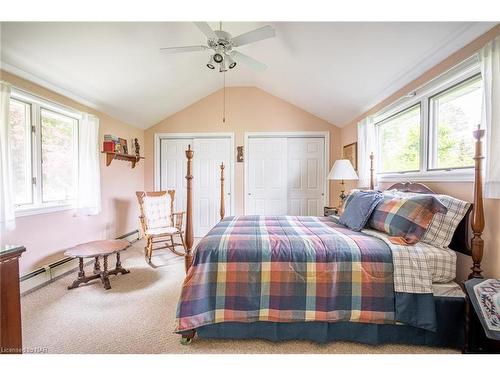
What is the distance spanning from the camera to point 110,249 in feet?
7.56

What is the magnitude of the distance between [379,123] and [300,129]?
154cm

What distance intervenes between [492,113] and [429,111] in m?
0.79

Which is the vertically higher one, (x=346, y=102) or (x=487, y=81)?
(x=346, y=102)

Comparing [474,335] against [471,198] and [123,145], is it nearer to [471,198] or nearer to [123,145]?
[471,198]

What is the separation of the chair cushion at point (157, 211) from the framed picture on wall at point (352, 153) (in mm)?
3169

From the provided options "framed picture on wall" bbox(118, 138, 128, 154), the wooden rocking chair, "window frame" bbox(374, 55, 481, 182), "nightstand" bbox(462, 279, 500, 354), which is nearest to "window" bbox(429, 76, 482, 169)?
"window frame" bbox(374, 55, 481, 182)

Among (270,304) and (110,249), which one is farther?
(110,249)

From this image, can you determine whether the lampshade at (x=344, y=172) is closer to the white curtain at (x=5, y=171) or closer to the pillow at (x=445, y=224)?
the pillow at (x=445, y=224)

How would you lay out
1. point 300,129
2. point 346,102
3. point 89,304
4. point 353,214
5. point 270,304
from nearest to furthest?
point 270,304, point 89,304, point 353,214, point 346,102, point 300,129

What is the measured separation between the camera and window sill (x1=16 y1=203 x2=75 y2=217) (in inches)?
82.6

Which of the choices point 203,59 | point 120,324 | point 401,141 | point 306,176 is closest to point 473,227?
point 401,141
